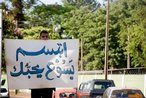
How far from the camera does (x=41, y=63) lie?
360 inches

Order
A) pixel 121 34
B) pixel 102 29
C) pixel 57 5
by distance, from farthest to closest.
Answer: pixel 57 5, pixel 102 29, pixel 121 34

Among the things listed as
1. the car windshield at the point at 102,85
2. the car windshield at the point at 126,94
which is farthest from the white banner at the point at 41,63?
the car windshield at the point at 102,85

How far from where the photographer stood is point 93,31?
68562 mm

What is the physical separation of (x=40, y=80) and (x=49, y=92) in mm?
279

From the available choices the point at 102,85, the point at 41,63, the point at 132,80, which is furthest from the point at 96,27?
the point at 41,63

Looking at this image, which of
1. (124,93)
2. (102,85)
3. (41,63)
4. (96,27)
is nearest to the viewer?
(41,63)

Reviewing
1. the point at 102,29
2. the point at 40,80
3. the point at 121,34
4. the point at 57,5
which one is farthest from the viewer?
the point at 57,5

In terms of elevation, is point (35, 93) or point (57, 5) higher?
point (57, 5)

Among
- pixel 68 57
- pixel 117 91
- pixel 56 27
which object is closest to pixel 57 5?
pixel 56 27

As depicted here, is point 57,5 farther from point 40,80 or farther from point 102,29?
point 40,80

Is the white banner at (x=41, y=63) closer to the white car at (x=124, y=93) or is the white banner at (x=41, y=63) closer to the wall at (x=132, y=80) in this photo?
the white car at (x=124, y=93)

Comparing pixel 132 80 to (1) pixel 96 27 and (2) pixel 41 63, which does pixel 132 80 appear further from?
(1) pixel 96 27

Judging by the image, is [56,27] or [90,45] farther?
[56,27]

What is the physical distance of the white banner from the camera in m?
8.97
